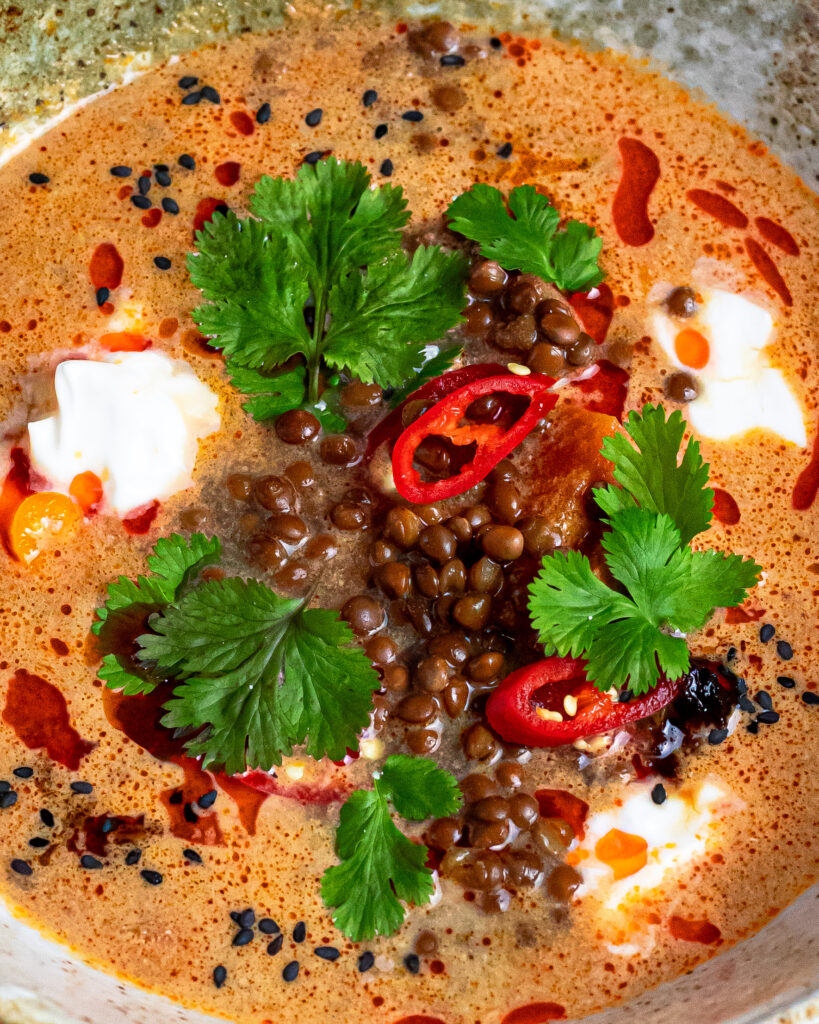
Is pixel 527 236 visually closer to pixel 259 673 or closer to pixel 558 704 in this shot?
pixel 558 704

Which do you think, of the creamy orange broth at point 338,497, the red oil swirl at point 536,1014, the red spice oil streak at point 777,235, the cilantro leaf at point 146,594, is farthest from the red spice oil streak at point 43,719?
the red spice oil streak at point 777,235

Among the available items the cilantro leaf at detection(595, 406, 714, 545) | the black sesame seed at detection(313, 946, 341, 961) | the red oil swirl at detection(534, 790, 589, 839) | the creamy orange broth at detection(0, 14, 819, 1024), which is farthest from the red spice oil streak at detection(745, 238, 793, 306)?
the black sesame seed at detection(313, 946, 341, 961)

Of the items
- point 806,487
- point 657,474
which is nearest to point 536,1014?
point 657,474

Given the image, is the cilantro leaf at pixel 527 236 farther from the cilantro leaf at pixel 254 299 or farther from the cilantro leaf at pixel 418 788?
the cilantro leaf at pixel 418 788

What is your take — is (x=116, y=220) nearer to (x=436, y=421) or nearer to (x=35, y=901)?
(x=436, y=421)

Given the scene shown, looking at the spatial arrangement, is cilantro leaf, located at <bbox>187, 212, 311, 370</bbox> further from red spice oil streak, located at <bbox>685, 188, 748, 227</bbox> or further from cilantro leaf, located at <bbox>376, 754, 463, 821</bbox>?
red spice oil streak, located at <bbox>685, 188, 748, 227</bbox>

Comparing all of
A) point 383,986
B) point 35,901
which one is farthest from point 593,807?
point 35,901
